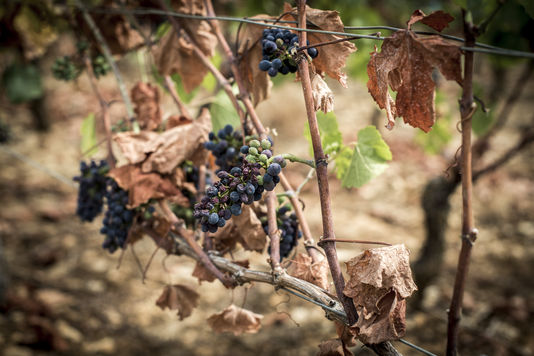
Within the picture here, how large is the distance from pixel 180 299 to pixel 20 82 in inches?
73.4

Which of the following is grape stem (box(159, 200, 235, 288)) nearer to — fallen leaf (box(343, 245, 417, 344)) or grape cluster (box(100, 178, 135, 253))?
grape cluster (box(100, 178, 135, 253))

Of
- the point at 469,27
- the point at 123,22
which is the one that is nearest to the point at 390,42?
the point at 469,27

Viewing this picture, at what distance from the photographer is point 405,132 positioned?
20.7 feet

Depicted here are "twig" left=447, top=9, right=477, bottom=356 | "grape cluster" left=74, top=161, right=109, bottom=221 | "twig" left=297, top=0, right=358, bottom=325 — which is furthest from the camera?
"grape cluster" left=74, top=161, right=109, bottom=221

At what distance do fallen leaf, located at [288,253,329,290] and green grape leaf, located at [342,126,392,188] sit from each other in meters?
0.29

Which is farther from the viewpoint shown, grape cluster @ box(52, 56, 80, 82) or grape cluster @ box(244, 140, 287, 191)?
grape cluster @ box(52, 56, 80, 82)

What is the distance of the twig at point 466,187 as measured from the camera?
74 centimetres

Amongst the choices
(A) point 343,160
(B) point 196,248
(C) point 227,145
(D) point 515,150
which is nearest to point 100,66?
(C) point 227,145

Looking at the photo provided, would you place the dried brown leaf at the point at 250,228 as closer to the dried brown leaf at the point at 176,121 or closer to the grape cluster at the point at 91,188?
the dried brown leaf at the point at 176,121

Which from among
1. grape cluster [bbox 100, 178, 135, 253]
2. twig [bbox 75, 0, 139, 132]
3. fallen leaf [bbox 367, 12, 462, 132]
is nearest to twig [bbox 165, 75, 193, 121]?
twig [bbox 75, 0, 139, 132]

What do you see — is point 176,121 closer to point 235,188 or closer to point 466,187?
point 235,188

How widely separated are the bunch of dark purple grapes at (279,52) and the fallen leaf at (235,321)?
2.25 feet

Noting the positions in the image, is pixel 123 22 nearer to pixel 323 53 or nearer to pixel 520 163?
pixel 323 53

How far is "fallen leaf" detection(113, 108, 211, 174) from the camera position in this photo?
123cm
